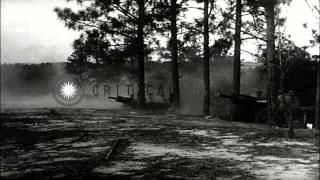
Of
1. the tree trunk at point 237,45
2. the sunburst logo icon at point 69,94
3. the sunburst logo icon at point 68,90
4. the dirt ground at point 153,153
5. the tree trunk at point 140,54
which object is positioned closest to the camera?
the dirt ground at point 153,153

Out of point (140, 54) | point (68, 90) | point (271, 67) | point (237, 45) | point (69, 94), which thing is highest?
point (237, 45)

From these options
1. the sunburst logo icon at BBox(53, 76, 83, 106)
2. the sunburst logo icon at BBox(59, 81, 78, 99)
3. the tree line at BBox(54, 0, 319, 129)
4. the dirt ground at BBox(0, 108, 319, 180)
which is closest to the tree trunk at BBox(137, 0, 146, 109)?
the tree line at BBox(54, 0, 319, 129)

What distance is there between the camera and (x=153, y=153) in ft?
30.2

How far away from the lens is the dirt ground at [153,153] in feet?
23.9

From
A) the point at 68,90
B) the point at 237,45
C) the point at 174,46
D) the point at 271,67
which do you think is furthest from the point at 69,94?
the point at 271,67

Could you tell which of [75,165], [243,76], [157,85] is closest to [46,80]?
[157,85]

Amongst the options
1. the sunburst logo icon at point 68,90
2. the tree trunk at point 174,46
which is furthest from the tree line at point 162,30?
the sunburst logo icon at point 68,90

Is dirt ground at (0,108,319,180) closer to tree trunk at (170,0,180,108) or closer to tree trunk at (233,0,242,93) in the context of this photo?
tree trunk at (233,0,242,93)

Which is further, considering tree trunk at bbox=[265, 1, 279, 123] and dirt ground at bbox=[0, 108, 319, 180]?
tree trunk at bbox=[265, 1, 279, 123]

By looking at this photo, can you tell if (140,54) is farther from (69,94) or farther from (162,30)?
(69,94)

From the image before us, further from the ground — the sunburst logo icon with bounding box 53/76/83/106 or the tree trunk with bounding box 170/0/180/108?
the tree trunk with bounding box 170/0/180/108

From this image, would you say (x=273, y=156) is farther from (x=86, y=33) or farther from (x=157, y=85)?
(x=157, y=85)

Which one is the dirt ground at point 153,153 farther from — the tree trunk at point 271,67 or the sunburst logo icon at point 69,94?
the sunburst logo icon at point 69,94

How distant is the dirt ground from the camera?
7.29 metres
